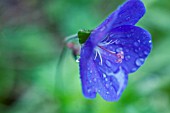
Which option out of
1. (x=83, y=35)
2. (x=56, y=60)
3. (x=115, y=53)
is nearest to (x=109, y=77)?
(x=115, y=53)

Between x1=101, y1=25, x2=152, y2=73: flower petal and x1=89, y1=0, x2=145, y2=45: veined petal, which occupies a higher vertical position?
x1=89, y1=0, x2=145, y2=45: veined petal

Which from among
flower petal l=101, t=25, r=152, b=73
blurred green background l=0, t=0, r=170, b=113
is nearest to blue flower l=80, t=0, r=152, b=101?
flower petal l=101, t=25, r=152, b=73

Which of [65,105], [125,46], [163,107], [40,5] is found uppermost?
[40,5]

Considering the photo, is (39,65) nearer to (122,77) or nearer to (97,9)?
(97,9)

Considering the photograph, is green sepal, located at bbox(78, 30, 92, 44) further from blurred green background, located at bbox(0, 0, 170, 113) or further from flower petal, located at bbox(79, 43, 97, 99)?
blurred green background, located at bbox(0, 0, 170, 113)

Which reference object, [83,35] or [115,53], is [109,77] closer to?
[115,53]

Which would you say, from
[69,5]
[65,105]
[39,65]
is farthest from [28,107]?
[69,5]
